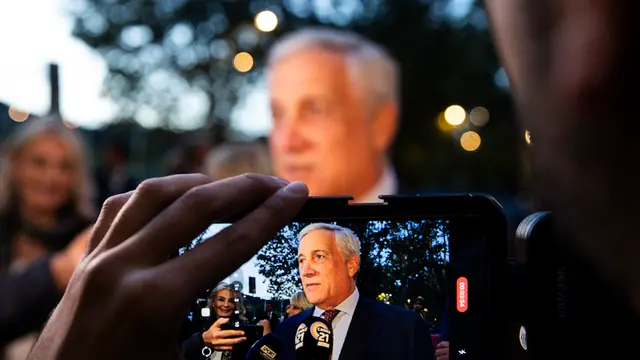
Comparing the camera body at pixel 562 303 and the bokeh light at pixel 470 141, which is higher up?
the bokeh light at pixel 470 141

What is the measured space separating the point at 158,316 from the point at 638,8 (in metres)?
0.49

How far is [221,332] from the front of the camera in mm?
1091

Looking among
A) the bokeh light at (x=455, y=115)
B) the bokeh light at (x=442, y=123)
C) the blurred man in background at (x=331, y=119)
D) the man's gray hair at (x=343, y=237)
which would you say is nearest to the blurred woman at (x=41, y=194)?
the blurred man in background at (x=331, y=119)

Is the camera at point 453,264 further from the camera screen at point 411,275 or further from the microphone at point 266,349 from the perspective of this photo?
the microphone at point 266,349

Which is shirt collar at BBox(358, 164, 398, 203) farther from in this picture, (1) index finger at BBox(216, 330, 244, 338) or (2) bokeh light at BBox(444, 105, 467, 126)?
(2) bokeh light at BBox(444, 105, 467, 126)

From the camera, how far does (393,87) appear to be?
12.6 feet

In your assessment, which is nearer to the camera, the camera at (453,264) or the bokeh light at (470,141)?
the camera at (453,264)

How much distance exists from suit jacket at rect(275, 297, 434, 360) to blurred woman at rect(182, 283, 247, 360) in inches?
3.1

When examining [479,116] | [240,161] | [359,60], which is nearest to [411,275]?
[359,60]

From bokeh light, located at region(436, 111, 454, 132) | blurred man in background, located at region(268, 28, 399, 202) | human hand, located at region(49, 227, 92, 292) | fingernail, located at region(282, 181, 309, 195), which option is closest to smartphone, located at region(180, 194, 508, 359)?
fingernail, located at region(282, 181, 309, 195)

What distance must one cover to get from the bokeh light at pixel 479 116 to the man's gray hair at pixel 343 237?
10935 millimetres

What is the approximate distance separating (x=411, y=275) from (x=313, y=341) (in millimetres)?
201

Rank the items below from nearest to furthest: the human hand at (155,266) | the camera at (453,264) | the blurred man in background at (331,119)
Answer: the human hand at (155,266) < the camera at (453,264) < the blurred man in background at (331,119)

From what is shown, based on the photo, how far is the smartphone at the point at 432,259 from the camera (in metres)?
1.02
